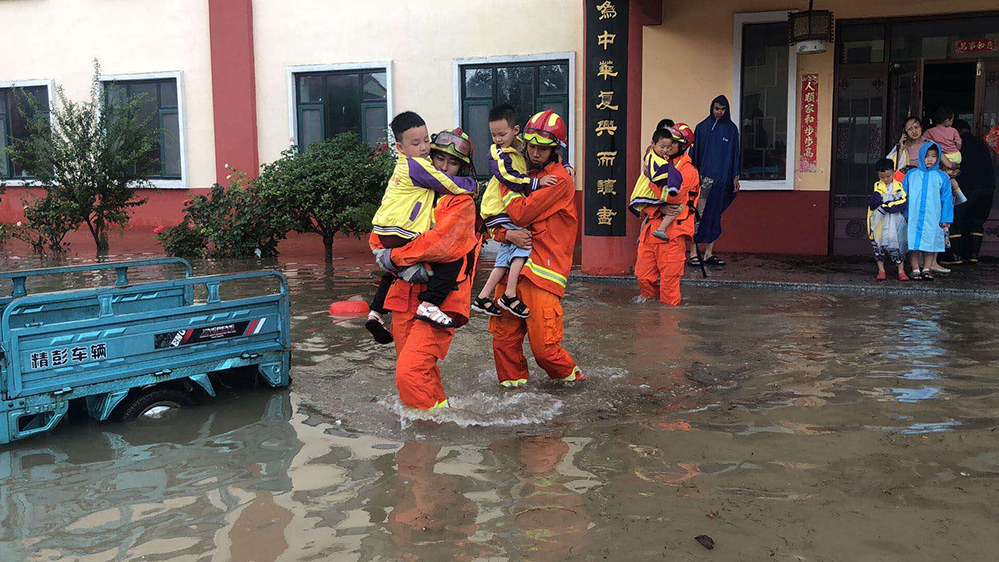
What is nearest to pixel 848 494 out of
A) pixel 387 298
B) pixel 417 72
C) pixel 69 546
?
pixel 387 298

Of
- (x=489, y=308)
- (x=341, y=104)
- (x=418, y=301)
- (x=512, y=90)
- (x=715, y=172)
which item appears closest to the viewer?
(x=418, y=301)

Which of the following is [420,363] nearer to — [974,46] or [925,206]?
[925,206]

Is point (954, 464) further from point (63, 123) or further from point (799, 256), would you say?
point (63, 123)

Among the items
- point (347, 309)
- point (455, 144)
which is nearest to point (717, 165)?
point (347, 309)

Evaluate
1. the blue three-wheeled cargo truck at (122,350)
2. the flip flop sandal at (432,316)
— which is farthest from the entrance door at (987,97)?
the blue three-wheeled cargo truck at (122,350)

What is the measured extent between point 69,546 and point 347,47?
12.7 meters

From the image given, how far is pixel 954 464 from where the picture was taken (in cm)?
445

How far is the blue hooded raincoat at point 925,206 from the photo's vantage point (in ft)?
33.5

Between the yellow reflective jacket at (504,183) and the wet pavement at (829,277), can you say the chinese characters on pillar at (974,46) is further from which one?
the yellow reflective jacket at (504,183)

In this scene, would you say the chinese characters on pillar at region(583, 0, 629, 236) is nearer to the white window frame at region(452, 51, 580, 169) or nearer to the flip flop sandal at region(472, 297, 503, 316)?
the white window frame at region(452, 51, 580, 169)

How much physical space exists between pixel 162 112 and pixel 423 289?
13048 millimetres

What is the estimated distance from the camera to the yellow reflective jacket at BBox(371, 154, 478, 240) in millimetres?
5035

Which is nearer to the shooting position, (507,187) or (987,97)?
(507,187)

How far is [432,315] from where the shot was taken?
16.4 ft
